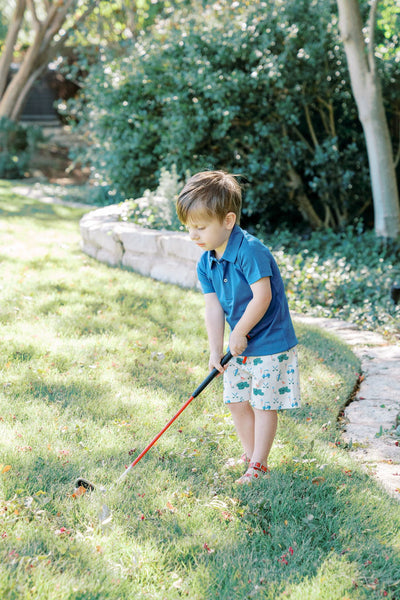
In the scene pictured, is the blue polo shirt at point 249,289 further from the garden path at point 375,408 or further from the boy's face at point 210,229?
the garden path at point 375,408

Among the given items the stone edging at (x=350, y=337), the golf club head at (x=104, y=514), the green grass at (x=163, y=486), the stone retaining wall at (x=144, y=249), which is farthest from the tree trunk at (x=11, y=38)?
the golf club head at (x=104, y=514)

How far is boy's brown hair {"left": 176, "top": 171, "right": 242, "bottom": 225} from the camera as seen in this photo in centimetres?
227

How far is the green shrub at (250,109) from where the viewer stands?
6.64 meters

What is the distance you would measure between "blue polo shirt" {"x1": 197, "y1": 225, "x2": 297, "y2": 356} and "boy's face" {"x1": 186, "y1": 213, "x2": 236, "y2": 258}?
1.5 inches

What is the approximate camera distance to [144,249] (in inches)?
219

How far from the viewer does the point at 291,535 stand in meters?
2.09

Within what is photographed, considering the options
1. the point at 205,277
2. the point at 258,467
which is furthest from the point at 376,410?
the point at 205,277

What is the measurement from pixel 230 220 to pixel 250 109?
5109 millimetres

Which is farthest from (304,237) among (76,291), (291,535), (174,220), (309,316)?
(291,535)

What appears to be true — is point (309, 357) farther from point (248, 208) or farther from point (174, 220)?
point (248, 208)

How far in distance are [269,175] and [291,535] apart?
5.59 meters

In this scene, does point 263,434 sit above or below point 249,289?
below

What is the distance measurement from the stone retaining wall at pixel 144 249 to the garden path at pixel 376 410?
126cm

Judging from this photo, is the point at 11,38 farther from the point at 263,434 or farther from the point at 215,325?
the point at 263,434
